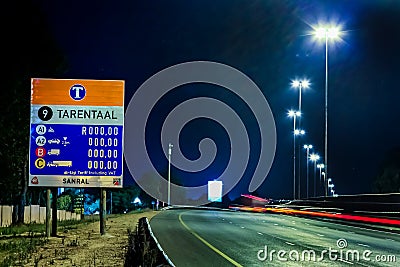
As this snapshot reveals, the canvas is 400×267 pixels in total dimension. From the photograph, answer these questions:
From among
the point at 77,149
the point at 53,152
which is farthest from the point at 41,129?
the point at 77,149

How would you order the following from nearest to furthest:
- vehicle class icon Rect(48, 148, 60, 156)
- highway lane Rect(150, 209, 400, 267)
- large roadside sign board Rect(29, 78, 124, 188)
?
highway lane Rect(150, 209, 400, 267) < large roadside sign board Rect(29, 78, 124, 188) < vehicle class icon Rect(48, 148, 60, 156)

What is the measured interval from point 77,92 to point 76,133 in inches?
69.3

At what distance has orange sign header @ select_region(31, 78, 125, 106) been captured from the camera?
27.2 metres

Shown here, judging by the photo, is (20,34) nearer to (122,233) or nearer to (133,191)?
(122,233)

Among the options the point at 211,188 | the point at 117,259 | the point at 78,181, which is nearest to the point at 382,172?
the point at 211,188

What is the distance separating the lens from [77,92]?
27.5 metres

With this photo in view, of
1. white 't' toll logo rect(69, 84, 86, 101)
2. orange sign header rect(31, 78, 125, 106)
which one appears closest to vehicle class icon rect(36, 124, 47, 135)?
orange sign header rect(31, 78, 125, 106)

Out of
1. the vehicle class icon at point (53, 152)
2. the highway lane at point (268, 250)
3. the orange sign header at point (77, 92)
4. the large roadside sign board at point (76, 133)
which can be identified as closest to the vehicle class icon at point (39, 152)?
the large roadside sign board at point (76, 133)

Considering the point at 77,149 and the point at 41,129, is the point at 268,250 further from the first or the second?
the point at 41,129

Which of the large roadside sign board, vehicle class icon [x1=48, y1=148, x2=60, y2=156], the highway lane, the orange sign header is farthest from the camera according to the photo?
vehicle class icon [x1=48, y1=148, x2=60, y2=156]

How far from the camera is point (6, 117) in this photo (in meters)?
42.0

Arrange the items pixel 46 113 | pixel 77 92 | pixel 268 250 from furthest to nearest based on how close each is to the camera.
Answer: pixel 77 92 < pixel 46 113 < pixel 268 250

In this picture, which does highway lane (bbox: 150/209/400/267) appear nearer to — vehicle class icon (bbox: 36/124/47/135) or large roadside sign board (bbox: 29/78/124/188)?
large roadside sign board (bbox: 29/78/124/188)

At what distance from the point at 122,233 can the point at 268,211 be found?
4305cm
